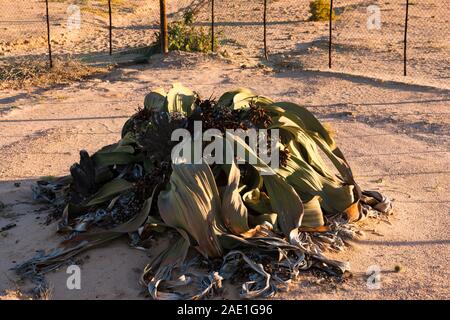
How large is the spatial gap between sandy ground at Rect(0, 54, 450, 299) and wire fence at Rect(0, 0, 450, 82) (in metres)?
1.52

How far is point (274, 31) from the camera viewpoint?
16.7m

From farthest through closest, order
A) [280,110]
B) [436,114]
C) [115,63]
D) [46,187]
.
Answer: [115,63], [436,114], [46,187], [280,110]

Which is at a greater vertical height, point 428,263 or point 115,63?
point 115,63

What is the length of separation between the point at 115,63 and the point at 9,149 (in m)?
5.03

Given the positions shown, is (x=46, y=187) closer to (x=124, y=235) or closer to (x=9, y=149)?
(x=124, y=235)

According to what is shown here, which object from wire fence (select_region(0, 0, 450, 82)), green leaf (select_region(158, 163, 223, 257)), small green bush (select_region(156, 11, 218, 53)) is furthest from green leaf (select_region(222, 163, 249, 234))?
small green bush (select_region(156, 11, 218, 53))

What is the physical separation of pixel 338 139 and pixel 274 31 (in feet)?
27.7

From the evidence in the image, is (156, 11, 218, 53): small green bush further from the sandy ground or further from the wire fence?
the sandy ground

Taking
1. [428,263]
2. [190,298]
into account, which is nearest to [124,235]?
[190,298]

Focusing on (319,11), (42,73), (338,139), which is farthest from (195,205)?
(319,11)

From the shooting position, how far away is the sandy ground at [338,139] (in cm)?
516

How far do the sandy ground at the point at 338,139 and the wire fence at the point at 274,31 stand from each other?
1522 millimetres

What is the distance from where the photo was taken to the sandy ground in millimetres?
5156
